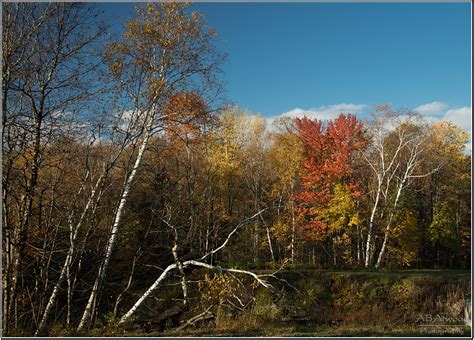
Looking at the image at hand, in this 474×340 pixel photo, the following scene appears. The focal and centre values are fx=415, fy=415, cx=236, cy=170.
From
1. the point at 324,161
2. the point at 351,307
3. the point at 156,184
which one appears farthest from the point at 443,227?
the point at 156,184

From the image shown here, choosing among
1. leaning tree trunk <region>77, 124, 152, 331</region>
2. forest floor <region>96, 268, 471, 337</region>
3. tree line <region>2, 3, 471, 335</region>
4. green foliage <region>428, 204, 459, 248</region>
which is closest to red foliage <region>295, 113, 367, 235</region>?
tree line <region>2, 3, 471, 335</region>

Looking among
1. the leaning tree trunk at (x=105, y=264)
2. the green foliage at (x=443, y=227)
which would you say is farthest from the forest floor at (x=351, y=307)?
the green foliage at (x=443, y=227)

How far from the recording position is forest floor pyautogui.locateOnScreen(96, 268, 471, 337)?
28.7 feet

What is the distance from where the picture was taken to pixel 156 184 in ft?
45.5

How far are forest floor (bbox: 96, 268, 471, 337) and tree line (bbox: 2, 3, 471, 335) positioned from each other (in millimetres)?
1137

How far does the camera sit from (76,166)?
8.73 metres

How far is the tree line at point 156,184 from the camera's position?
284 inches

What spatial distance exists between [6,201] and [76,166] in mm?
1974

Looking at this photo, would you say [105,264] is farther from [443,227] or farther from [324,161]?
[443,227]

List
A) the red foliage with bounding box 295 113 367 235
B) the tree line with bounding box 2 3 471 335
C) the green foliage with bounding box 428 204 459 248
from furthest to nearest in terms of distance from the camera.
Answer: the green foliage with bounding box 428 204 459 248, the red foliage with bounding box 295 113 367 235, the tree line with bounding box 2 3 471 335

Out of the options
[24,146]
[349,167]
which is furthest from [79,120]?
[349,167]

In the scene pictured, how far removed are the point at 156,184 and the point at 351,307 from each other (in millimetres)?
7669

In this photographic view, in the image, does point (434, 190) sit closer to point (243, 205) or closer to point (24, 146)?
point (243, 205)

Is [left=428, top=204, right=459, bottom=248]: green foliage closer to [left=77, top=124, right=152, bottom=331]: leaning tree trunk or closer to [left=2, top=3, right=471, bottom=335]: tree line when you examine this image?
[left=2, top=3, right=471, bottom=335]: tree line
